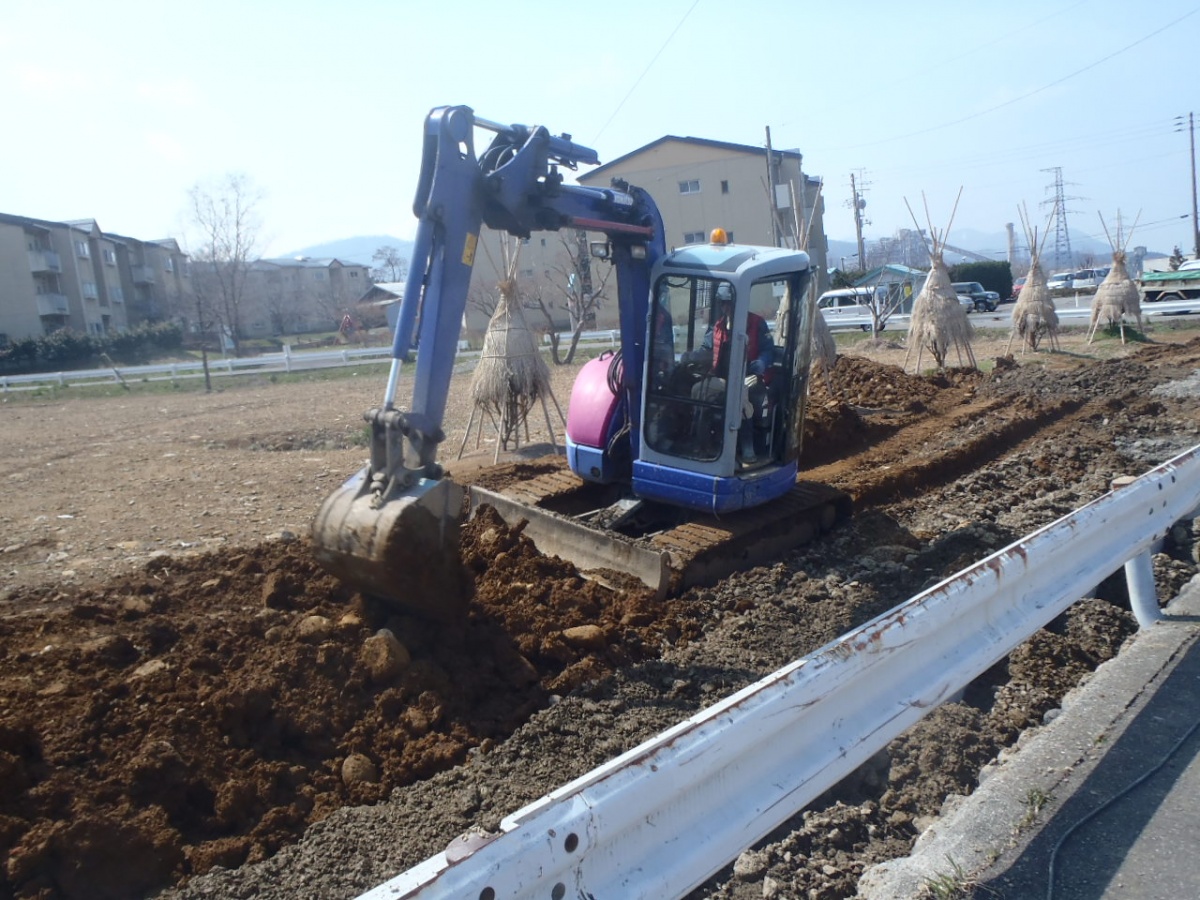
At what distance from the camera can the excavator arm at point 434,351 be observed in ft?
16.4

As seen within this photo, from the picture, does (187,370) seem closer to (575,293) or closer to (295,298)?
(575,293)

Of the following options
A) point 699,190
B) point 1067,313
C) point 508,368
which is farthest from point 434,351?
point 699,190

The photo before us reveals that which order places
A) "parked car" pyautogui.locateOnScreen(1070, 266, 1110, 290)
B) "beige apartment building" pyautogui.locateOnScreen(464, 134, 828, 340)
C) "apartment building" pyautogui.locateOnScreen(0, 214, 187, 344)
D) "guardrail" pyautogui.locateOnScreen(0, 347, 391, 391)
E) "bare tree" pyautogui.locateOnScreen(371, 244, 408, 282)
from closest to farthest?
"guardrail" pyautogui.locateOnScreen(0, 347, 391, 391)
"beige apartment building" pyautogui.locateOnScreen(464, 134, 828, 340)
"parked car" pyautogui.locateOnScreen(1070, 266, 1110, 290)
"apartment building" pyautogui.locateOnScreen(0, 214, 187, 344)
"bare tree" pyautogui.locateOnScreen(371, 244, 408, 282)

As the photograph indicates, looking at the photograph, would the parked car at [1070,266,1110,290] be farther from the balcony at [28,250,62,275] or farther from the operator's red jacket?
the balcony at [28,250,62,275]

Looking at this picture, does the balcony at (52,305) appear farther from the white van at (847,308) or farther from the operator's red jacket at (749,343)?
the operator's red jacket at (749,343)

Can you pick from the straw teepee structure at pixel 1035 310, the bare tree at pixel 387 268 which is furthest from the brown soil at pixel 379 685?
the bare tree at pixel 387 268

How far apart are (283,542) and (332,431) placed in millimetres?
8434

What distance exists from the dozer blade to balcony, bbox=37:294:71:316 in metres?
56.7

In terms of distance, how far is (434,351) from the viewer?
5.46 m

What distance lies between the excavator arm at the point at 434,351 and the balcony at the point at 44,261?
187 ft

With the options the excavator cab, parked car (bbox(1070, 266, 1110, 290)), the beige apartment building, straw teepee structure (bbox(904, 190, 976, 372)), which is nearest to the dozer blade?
the excavator cab

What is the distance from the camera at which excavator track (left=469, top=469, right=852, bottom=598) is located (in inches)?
256

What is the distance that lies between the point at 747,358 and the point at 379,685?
3.45m

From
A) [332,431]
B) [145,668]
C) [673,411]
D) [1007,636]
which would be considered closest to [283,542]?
[145,668]
